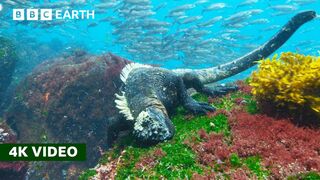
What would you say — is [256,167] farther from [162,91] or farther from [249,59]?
[249,59]

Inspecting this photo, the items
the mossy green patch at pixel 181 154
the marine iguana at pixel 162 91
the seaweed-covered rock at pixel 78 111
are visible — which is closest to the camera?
the mossy green patch at pixel 181 154

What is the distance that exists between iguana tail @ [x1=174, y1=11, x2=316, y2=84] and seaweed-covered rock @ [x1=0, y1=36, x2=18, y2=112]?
11420 mm

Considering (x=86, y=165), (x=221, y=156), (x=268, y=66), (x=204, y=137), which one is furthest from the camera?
(x=86, y=165)

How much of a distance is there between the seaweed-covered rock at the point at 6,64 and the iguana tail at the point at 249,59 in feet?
37.5

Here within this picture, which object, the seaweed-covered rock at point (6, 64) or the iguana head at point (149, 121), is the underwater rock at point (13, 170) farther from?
the seaweed-covered rock at point (6, 64)


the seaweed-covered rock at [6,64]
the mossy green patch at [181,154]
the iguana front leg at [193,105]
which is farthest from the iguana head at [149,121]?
the seaweed-covered rock at [6,64]

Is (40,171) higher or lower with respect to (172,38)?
lower

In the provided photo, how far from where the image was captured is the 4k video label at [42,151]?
5.80m

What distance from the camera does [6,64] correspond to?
16797 millimetres

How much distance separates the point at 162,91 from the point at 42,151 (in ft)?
8.34

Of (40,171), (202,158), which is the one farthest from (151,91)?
(40,171)

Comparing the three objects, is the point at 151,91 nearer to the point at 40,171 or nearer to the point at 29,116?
the point at 40,171

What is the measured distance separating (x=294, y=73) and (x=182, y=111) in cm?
236

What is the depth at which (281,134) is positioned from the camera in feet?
16.1
